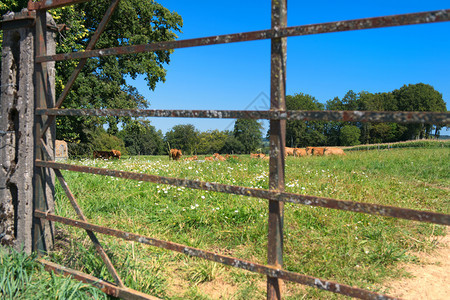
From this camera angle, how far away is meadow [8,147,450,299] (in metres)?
3.14

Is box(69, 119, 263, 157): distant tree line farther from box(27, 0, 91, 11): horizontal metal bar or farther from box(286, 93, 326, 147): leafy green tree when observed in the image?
box(27, 0, 91, 11): horizontal metal bar

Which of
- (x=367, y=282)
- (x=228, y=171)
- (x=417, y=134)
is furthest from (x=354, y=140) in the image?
(x=367, y=282)

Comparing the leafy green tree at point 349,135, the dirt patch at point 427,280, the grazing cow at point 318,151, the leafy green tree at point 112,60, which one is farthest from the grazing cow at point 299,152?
the leafy green tree at point 349,135

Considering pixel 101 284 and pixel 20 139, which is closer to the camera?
pixel 101 284

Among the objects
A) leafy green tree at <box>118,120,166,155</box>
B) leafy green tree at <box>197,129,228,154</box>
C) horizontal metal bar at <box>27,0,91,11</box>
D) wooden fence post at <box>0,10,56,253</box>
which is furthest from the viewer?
leafy green tree at <box>118,120,166,155</box>

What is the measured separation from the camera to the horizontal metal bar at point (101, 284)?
2.55 meters

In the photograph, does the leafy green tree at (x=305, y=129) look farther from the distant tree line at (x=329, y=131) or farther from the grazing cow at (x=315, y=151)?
the grazing cow at (x=315, y=151)

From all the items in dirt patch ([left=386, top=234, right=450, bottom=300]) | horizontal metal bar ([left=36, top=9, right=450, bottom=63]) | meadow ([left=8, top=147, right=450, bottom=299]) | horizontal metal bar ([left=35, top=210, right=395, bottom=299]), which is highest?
horizontal metal bar ([left=36, top=9, right=450, bottom=63])

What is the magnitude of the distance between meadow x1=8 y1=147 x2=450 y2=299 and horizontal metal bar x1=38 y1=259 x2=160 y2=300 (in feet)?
0.57

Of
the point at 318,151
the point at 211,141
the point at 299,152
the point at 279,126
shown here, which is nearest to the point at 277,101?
the point at 279,126

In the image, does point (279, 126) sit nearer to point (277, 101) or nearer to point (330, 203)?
point (277, 101)

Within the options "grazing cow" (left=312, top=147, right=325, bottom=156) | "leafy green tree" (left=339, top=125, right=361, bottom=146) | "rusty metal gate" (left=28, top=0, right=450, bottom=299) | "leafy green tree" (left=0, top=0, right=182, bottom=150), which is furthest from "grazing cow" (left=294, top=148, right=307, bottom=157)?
"leafy green tree" (left=339, top=125, right=361, bottom=146)

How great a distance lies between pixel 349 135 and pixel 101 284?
5433cm

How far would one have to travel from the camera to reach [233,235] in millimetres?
4145
